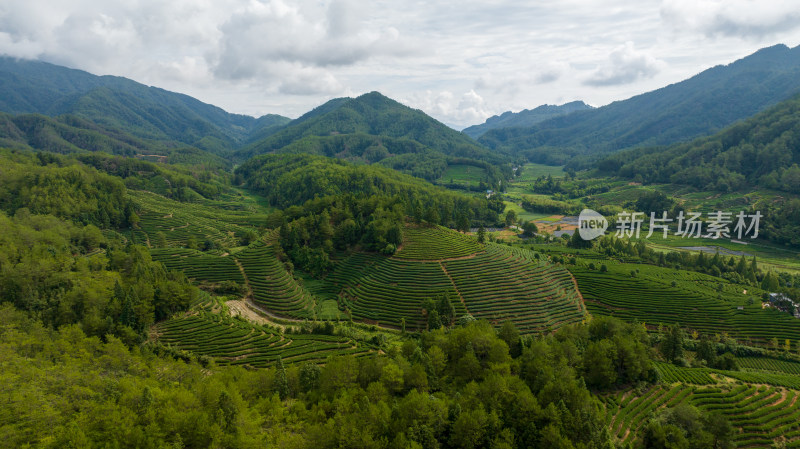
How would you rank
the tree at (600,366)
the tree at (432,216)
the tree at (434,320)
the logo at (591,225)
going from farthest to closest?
1. the logo at (591,225)
2. the tree at (432,216)
3. the tree at (434,320)
4. the tree at (600,366)

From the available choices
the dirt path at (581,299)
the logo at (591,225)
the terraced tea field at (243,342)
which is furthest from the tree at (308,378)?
the logo at (591,225)

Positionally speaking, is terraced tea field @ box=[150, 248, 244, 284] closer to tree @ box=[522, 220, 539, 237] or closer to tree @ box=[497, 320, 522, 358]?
tree @ box=[497, 320, 522, 358]

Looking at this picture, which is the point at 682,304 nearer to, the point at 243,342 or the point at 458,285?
the point at 458,285

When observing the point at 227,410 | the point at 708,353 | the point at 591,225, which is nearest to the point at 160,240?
the point at 227,410

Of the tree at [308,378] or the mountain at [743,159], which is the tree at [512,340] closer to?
the tree at [308,378]

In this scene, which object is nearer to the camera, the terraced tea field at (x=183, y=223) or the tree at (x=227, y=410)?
the tree at (x=227, y=410)

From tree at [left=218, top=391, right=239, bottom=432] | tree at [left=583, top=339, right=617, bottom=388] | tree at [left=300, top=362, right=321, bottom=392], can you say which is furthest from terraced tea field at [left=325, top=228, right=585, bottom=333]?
tree at [left=218, top=391, right=239, bottom=432]
